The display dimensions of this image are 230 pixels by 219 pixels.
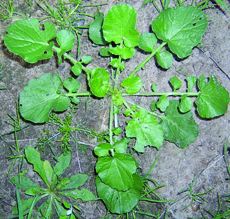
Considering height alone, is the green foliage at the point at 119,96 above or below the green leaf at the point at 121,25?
below

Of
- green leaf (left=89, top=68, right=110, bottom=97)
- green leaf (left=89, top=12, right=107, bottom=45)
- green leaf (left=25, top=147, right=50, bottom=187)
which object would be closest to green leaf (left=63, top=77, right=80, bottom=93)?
green leaf (left=89, top=68, right=110, bottom=97)

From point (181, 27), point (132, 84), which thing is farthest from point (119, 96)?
point (181, 27)

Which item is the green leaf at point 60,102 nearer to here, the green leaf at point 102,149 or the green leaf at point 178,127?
the green leaf at point 102,149

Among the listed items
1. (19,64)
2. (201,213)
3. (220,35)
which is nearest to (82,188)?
(201,213)

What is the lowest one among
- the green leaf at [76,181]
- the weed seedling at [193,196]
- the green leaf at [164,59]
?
the green leaf at [76,181]

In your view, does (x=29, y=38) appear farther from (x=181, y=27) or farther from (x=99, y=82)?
(x=181, y=27)

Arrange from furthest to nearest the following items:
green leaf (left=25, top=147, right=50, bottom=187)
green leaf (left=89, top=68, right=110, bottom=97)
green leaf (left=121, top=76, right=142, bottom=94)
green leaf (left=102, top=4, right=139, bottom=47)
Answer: green leaf (left=25, top=147, right=50, bottom=187) → green leaf (left=121, top=76, right=142, bottom=94) → green leaf (left=89, top=68, right=110, bottom=97) → green leaf (left=102, top=4, right=139, bottom=47)

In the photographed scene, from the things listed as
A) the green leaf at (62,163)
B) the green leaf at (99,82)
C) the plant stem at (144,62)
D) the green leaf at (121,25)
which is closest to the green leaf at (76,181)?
the green leaf at (62,163)

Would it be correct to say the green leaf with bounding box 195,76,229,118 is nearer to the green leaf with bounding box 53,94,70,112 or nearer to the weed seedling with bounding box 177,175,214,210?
the weed seedling with bounding box 177,175,214,210
